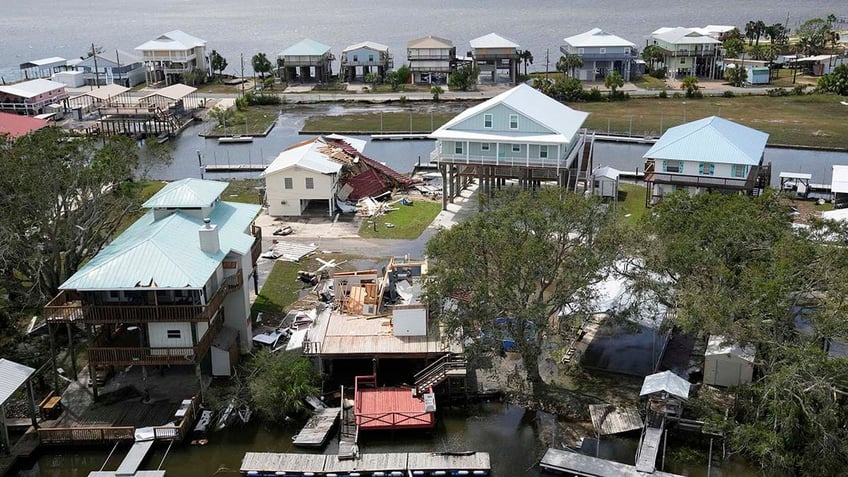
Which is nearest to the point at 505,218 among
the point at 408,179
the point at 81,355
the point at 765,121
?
the point at 81,355

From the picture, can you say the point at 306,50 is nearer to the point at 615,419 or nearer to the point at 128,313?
the point at 128,313

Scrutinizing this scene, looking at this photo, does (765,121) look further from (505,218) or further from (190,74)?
(190,74)

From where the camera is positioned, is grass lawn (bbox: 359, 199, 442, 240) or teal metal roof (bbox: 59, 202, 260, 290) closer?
teal metal roof (bbox: 59, 202, 260, 290)

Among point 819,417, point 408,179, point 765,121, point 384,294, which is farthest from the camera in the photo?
point 765,121

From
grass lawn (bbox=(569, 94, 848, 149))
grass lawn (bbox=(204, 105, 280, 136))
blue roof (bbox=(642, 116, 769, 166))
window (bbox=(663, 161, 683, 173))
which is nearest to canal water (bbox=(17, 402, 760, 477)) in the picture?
blue roof (bbox=(642, 116, 769, 166))

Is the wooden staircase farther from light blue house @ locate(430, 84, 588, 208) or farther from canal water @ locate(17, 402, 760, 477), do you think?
light blue house @ locate(430, 84, 588, 208)

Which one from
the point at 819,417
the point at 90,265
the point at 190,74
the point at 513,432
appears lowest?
the point at 513,432

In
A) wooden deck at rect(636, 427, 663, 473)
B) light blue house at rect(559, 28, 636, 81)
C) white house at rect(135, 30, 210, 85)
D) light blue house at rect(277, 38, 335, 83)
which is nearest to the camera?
wooden deck at rect(636, 427, 663, 473)

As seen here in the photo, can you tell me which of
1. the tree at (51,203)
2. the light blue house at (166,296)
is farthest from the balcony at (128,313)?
the tree at (51,203)
